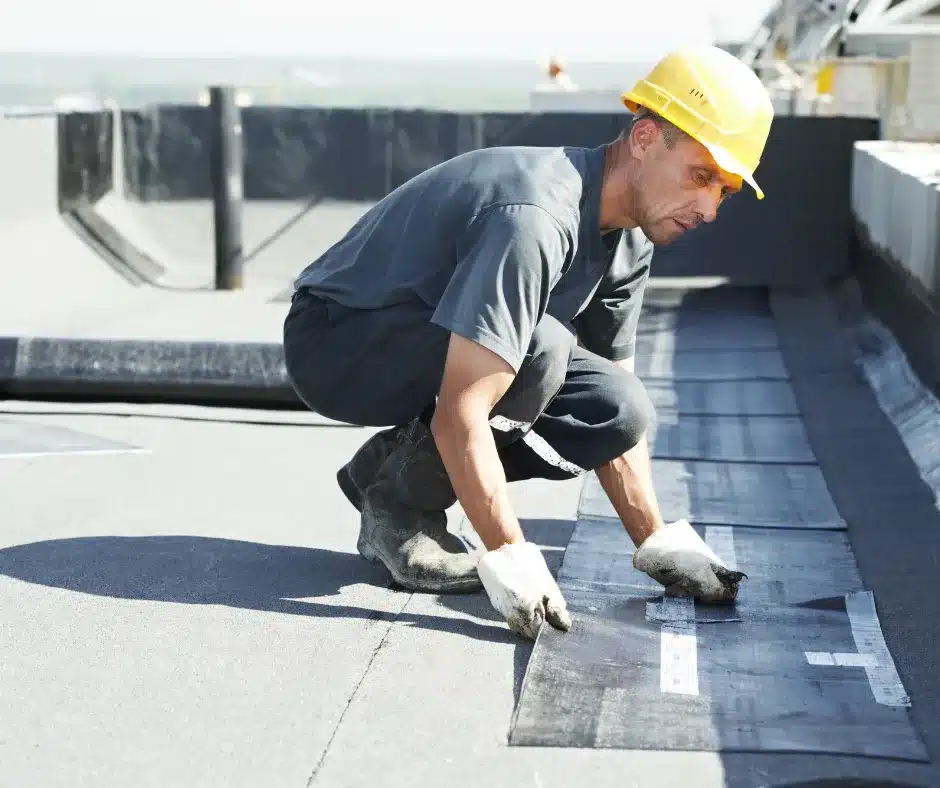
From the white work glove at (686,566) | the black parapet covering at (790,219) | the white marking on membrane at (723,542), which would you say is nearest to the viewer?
the white work glove at (686,566)

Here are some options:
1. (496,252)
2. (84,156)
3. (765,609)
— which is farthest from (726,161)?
(84,156)

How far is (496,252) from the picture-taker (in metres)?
2.53

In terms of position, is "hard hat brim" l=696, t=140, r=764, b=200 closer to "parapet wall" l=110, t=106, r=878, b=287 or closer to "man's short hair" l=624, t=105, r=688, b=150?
"man's short hair" l=624, t=105, r=688, b=150

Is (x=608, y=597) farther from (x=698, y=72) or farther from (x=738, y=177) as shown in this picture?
(x=698, y=72)

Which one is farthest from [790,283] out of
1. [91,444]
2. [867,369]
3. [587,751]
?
[587,751]

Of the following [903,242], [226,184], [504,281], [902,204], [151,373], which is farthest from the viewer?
[226,184]

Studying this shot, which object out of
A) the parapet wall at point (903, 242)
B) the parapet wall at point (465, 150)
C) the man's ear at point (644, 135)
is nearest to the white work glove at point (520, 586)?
the man's ear at point (644, 135)

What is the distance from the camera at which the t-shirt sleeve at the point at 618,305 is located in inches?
119

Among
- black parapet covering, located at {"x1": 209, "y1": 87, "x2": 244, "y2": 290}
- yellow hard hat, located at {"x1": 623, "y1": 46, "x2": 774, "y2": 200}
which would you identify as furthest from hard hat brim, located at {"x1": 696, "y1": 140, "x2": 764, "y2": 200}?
black parapet covering, located at {"x1": 209, "y1": 87, "x2": 244, "y2": 290}

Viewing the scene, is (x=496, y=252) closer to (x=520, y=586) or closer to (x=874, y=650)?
(x=520, y=586)

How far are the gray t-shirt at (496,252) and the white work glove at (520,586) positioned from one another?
1.33ft

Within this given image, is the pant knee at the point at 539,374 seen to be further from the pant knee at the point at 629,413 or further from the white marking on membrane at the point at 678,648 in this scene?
the white marking on membrane at the point at 678,648

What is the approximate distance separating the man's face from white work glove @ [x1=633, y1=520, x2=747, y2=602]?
28.6 inches

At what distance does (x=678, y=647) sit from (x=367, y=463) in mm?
939
